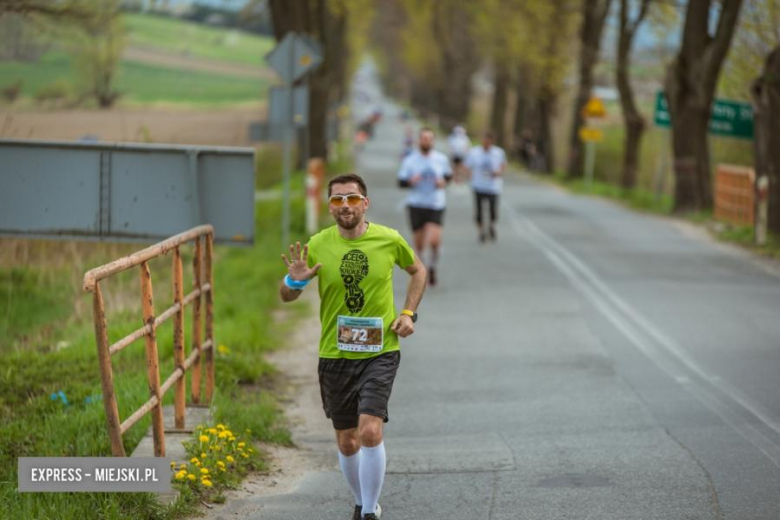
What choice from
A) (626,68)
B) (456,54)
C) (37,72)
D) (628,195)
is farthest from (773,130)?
(456,54)

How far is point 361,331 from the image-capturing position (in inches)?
248

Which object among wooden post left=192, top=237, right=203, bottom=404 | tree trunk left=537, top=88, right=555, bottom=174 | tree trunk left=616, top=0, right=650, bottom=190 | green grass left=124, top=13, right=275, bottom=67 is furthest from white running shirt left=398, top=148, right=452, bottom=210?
green grass left=124, top=13, right=275, bottom=67

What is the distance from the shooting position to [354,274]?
629cm

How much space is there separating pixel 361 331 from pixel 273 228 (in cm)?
1642

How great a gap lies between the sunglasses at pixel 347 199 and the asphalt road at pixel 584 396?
5.70 ft

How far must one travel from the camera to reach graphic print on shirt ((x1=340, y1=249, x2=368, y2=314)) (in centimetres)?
629

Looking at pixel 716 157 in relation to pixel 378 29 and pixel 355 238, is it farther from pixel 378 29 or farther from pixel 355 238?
pixel 378 29

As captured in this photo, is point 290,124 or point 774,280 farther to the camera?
point 290,124

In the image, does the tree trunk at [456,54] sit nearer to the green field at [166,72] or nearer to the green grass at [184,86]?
the green field at [166,72]

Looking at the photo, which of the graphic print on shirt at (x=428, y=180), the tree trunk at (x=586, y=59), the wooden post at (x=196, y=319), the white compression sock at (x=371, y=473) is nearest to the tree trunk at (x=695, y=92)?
the tree trunk at (x=586, y=59)

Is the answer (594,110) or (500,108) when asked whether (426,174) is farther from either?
(500,108)

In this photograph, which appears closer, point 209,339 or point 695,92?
point 209,339

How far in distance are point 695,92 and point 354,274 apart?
21.8m

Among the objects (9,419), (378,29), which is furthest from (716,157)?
(378,29)
